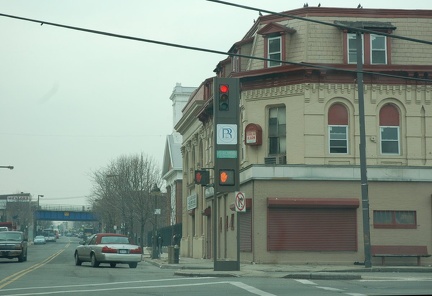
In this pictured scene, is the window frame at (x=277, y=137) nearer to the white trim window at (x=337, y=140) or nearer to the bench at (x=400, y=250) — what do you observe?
the white trim window at (x=337, y=140)

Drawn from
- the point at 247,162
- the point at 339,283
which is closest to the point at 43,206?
the point at 247,162

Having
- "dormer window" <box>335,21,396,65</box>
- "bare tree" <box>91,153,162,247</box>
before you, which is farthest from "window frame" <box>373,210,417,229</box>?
"bare tree" <box>91,153,162,247</box>

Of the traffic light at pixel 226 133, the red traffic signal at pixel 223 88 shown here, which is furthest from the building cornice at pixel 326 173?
the red traffic signal at pixel 223 88

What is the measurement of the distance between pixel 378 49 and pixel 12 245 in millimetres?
20038

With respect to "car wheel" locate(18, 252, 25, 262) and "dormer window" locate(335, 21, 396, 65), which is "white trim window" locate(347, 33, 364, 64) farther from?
"car wheel" locate(18, 252, 25, 262)

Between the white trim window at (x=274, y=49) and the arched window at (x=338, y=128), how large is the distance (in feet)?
11.4

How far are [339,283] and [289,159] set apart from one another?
14.1 meters

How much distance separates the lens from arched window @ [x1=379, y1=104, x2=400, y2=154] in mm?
36438

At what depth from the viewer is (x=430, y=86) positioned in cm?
3625

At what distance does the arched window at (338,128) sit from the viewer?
3609cm

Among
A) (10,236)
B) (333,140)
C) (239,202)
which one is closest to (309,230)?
(333,140)

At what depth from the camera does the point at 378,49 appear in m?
36.8

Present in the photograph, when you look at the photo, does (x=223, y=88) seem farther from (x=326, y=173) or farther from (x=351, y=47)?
(x=351, y=47)

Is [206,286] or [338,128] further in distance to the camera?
[338,128]
